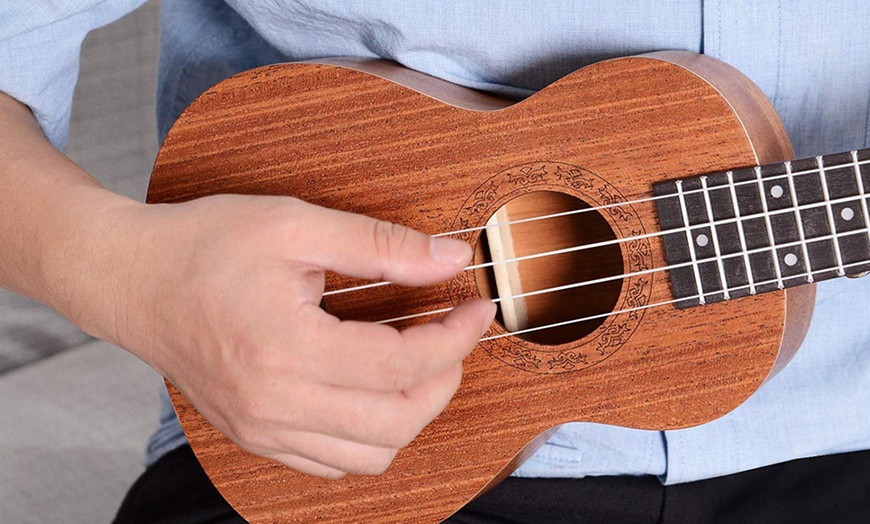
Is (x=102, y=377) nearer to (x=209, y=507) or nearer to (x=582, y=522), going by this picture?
(x=209, y=507)

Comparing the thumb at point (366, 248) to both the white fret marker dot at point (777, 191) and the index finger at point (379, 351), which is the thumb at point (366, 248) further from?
the white fret marker dot at point (777, 191)

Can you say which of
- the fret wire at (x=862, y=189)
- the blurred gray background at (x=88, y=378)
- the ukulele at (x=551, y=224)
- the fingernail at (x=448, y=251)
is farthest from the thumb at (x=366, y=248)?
the blurred gray background at (x=88, y=378)

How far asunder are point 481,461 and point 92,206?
1.39 ft

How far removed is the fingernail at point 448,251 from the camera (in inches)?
25.7

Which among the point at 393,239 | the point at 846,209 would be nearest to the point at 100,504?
the point at 393,239

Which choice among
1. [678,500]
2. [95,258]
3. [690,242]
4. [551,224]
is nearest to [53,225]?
[95,258]

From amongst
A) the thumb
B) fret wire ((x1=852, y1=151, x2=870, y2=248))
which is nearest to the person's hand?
the thumb

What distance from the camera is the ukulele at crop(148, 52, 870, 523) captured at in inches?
28.1

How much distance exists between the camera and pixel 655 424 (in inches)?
30.2

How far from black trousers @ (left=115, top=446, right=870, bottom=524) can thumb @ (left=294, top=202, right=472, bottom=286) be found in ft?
1.17

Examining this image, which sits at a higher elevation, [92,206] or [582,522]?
[92,206]

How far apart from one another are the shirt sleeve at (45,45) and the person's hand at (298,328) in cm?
26

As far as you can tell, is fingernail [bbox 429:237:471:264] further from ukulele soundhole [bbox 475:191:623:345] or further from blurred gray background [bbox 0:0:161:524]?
blurred gray background [bbox 0:0:161:524]

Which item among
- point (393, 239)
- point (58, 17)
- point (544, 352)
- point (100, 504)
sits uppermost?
point (58, 17)
